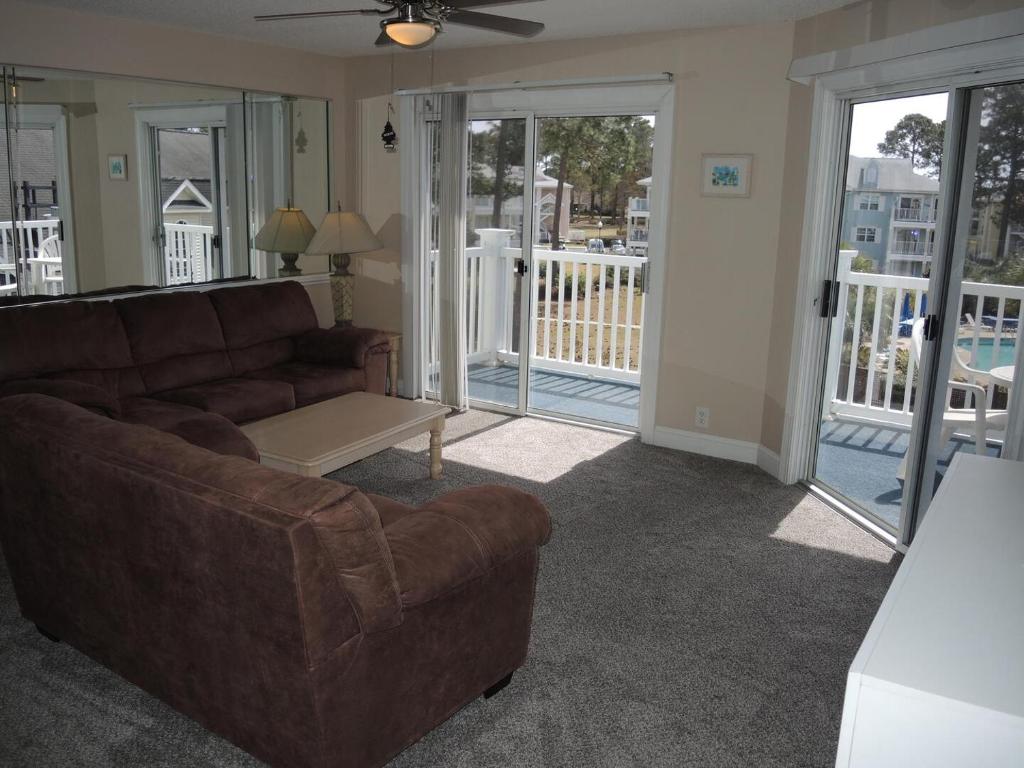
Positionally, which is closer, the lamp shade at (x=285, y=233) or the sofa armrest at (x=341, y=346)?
the sofa armrest at (x=341, y=346)

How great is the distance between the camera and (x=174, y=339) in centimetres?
476

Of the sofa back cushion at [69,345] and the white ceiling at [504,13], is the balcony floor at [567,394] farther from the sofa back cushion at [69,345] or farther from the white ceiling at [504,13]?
the sofa back cushion at [69,345]

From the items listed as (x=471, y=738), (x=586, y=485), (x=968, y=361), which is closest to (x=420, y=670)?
(x=471, y=738)

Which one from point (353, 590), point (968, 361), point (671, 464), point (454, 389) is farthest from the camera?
point (454, 389)

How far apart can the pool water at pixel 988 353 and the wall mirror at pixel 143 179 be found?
13.8 ft

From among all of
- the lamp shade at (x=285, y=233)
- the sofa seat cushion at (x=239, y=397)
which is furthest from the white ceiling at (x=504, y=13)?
the sofa seat cushion at (x=239, y=397)

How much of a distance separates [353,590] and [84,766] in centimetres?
102

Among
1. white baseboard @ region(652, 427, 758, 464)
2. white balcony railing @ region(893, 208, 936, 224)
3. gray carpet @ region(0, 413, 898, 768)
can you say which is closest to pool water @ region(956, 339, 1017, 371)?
white balcony railing @ region(893, 208, 936, 224)

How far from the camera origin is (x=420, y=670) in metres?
2.26

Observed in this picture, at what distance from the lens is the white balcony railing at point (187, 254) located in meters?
5.21

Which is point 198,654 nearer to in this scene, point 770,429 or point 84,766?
point 84,766

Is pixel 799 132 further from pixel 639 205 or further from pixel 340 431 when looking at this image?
pixel 340 431

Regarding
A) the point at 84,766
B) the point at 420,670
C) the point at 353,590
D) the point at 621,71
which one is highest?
the point at 621,71

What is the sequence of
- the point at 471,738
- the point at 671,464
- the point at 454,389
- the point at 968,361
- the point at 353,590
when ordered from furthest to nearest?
1. the point at 454,389
2. the point at 671,464
3. the point at 968,361
4. the point at 471,738
5. the point at 353,590
